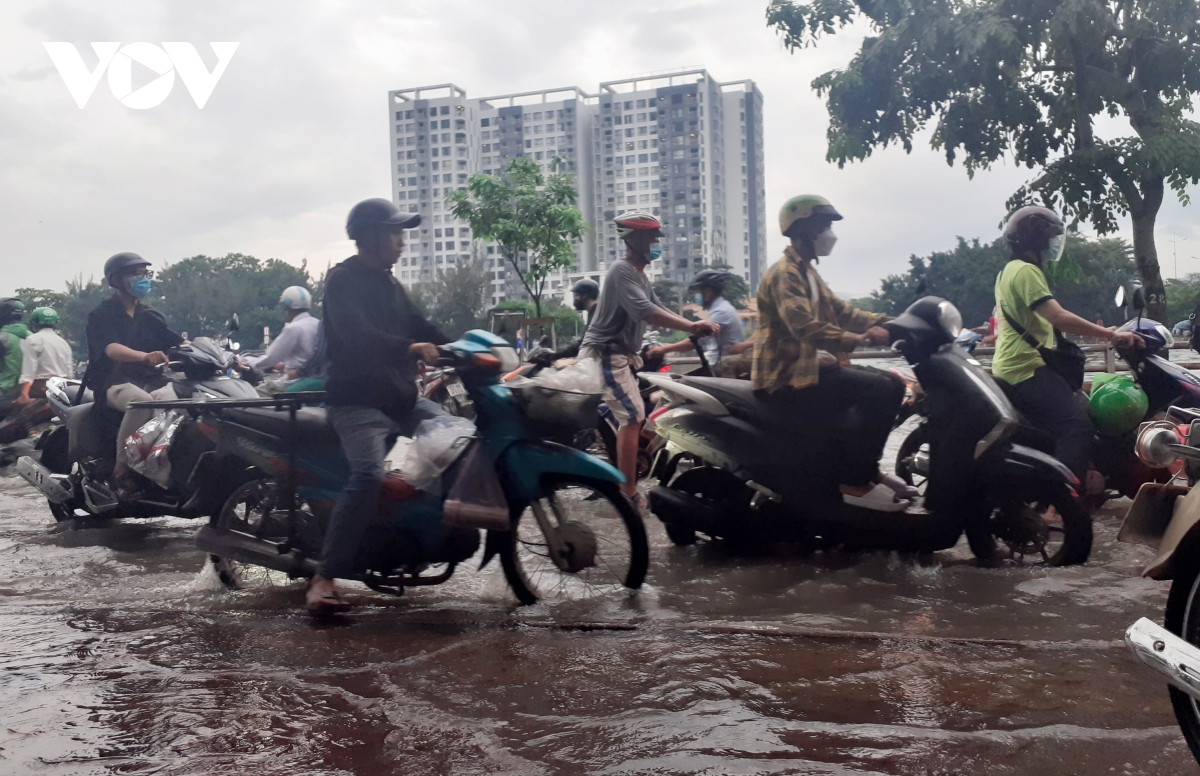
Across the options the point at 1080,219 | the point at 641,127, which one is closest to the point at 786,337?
the point at 1080,219

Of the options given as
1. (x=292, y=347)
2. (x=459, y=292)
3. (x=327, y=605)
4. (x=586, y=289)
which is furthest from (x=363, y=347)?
(x=459, y=292)

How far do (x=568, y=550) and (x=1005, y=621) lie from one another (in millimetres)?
1858

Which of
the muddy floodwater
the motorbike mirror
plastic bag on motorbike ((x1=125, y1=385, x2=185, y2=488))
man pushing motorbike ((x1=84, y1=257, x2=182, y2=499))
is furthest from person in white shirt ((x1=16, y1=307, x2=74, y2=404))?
the motorbike mirror

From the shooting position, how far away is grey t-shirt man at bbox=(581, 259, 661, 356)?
6.31m

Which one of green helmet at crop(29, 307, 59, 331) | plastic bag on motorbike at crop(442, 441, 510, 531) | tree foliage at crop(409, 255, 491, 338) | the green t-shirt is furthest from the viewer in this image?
tree foliage at crop(409, 255, 491, 338)

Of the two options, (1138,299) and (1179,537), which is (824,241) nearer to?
(1138,299)

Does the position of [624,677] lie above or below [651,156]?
below

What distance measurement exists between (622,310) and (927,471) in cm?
220

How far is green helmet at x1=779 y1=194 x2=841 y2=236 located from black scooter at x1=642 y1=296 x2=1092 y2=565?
65 cm

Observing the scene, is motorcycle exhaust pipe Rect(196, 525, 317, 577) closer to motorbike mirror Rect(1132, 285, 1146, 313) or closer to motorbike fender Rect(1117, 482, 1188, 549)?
motorbike fender Rect(1117, 482, 1188, 549)

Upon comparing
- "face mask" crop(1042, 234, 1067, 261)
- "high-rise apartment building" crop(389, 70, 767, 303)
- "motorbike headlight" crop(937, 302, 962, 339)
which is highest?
"high-rise apartment building" crop(389, 70, 767, 303)

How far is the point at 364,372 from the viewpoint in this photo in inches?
177

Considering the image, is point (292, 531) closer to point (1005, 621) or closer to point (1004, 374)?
point (1005, 621)

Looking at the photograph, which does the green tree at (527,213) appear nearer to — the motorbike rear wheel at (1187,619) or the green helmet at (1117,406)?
the green helmet at (1117,406)
